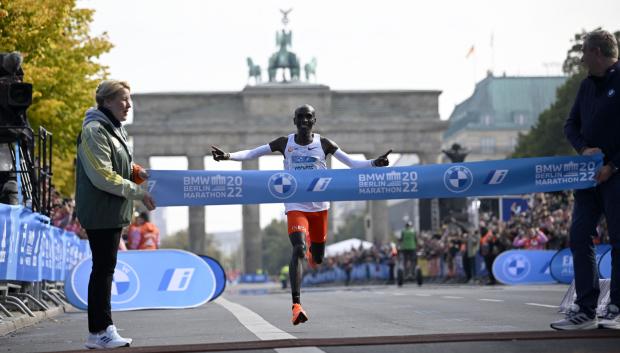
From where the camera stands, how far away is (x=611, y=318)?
31.9 feet

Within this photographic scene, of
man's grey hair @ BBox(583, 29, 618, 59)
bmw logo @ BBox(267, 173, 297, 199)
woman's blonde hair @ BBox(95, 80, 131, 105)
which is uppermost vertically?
man's grey hair @ BBox(583, 29, 618, 59)

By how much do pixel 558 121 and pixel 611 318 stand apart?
7462 centimetres

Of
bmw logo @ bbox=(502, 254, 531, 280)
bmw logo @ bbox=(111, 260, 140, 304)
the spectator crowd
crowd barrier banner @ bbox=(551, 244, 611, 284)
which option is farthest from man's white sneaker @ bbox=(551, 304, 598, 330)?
bmw logo @ bbox=(502, 254, 531, 280)

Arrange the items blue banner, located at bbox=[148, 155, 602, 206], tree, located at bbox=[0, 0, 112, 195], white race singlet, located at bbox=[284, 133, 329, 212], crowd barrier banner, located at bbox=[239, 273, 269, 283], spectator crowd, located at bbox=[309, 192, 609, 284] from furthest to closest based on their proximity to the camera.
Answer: crowd barrier banner, located at bbox=[239, 273, 269, 283]
spectator crowd, located at bbox=[309, 192, 609, 284]
tree, located at bbox=[0, 0, 112, 195]
white race singlet, located at bbox=[284, 133, 329, 212]
blue banner, located at bbox=[148, 155, 602, 206]

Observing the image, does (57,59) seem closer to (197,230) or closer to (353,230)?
(197,230)

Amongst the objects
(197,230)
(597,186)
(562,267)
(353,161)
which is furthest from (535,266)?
(197,230)

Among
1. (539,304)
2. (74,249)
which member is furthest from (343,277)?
(539,304)

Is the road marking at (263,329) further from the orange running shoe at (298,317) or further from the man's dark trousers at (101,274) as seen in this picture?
the man's dark trousers at (101,274)

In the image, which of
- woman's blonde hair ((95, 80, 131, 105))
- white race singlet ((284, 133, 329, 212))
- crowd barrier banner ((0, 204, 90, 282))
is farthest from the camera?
crowd barrier banner ((0, 204, 90, 282))

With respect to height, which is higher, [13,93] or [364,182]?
[13,93]

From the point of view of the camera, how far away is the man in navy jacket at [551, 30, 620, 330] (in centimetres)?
965

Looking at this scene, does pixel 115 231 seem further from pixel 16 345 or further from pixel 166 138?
pixel 166 138

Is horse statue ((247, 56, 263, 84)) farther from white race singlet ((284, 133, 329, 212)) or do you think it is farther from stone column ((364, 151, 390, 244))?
white race singlet ((284, 133, 329, 212))

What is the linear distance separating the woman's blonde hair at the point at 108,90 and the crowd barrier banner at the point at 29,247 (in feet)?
16.1
